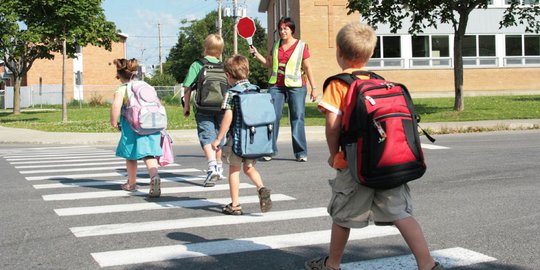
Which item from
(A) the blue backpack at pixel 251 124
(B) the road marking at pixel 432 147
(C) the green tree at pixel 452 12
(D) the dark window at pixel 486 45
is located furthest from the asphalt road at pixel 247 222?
(D) the dark window at pixel 486 45

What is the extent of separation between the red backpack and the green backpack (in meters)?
4.37

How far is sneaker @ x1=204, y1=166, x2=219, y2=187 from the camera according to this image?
27.2 ft

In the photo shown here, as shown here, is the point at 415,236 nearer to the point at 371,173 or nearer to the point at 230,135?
the point at 371,173

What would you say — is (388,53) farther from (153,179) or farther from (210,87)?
(153,179)

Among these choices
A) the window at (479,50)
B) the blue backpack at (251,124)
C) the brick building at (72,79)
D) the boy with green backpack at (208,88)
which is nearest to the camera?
the blue backpack at (251,124)

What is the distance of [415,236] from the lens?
3.76 meters

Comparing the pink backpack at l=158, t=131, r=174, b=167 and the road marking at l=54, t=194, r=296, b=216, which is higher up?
the pink backpack at l=158, t=131, r=174, b=167

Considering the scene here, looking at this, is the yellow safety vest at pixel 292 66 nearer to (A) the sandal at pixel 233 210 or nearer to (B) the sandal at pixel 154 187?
(B) the sandal at pixel 154 187

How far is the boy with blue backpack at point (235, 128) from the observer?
6.04 meters

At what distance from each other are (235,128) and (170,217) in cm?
107

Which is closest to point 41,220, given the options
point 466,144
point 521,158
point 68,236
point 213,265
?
point 68,236

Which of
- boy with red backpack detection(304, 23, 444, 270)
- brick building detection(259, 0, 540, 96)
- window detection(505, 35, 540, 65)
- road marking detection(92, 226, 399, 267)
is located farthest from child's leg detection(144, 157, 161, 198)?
window detection(505, 35, 540, 65)

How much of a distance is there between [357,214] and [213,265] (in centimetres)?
124

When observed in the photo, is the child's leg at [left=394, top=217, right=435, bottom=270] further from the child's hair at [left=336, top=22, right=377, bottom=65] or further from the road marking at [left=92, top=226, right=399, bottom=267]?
the road marking at [left=92, top=226, right=399, bottom=267]
